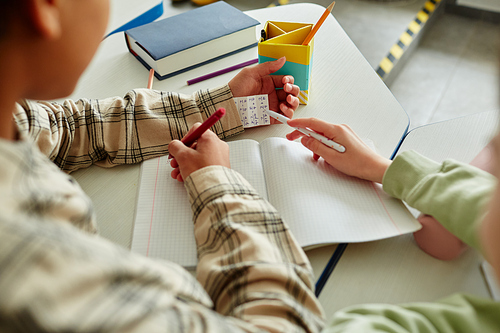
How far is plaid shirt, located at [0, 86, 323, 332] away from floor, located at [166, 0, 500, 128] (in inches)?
61.7

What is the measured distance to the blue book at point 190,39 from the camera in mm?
972

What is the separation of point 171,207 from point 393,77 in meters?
1.88

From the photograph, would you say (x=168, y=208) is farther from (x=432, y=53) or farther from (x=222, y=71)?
(x=432, y=53)

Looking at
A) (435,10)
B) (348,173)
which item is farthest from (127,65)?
Result: (435,10)

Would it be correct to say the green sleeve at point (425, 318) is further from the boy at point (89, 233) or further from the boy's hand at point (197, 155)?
the boy's hand at point (197, 155)

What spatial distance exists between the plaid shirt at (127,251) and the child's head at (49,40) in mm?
82

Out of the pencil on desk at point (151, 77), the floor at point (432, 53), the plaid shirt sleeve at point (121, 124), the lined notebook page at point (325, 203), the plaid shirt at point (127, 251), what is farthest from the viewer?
the floor at point (432, 53)

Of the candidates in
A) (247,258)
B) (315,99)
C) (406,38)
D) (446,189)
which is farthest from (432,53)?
(247,258)

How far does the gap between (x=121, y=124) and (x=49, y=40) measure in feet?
1.22

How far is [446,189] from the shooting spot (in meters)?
0.60

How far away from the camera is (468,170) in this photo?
0.61m

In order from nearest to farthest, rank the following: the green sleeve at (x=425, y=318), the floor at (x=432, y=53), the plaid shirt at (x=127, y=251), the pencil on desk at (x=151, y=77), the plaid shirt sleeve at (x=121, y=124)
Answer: the plaid shirt at (x=127, y=251) < the green sleeve at (x=425, y=318) < the plaid shirt sleeve at (x=121, y=124) < the pencil on desk at (x=151, y=77) < the floor at (x=432, y=53)

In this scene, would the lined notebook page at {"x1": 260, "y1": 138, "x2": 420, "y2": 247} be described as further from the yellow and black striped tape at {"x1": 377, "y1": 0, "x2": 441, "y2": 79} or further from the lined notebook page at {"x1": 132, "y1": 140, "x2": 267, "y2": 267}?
the yellow and black striped tape at {"x1": 377, "y1": 0, "x2": 441, "y2": 79}

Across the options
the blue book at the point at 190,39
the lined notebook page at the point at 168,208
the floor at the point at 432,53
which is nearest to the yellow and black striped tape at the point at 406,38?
the floor at the point at 432,53
